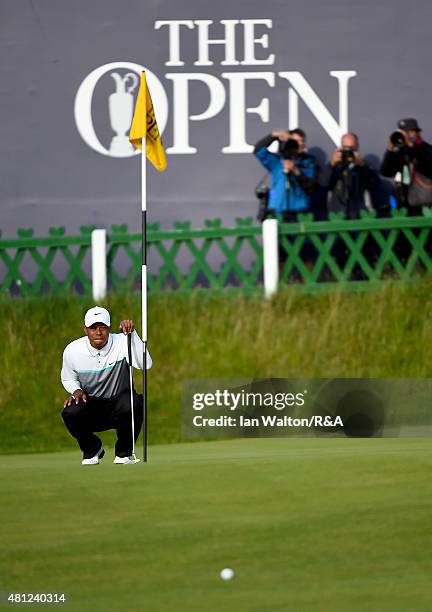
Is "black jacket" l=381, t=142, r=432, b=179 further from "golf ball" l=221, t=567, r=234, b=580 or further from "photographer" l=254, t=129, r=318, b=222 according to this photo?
"golf ball" l=221, t=567, r=234, b=580

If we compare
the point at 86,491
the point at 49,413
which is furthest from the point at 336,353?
the point at 86,491

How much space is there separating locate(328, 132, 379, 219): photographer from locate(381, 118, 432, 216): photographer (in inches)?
15.6

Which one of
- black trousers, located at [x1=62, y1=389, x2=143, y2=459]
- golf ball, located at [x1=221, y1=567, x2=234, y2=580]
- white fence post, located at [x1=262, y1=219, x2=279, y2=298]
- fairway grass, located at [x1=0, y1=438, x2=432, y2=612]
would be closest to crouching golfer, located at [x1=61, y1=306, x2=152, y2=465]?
black trousers, located at [x1=62, y1=389, x2=143, y2=459]

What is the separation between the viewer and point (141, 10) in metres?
17.5

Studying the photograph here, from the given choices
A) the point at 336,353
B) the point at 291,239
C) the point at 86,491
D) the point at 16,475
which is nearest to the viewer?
the point at 86,491

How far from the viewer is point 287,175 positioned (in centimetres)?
1664

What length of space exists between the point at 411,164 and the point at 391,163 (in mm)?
221

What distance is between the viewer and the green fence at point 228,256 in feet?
53.0

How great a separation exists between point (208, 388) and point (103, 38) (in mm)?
5657

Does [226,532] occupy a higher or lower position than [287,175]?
lower

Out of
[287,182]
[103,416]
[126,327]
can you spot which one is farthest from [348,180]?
[126,327]

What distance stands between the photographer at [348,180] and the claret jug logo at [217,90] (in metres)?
0.74

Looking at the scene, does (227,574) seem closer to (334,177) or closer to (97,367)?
(97,367)

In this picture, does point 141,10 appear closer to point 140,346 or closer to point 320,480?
point 140,346
